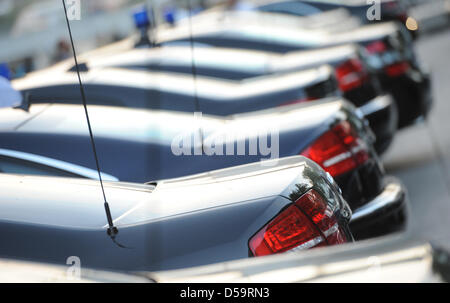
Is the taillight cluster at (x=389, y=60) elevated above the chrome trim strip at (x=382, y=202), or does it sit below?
above

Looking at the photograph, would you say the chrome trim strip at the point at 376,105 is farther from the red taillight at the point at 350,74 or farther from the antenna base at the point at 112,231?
the antenna base at the point at 112,231

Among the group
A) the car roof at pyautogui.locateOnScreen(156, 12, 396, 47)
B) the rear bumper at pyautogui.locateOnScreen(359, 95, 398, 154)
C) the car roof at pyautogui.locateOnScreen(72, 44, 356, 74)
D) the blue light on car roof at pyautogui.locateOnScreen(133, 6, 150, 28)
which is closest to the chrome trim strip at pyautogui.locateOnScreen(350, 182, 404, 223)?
the rear bumper at pyautogui.locateOnScreen(359, 95, 398, 154)

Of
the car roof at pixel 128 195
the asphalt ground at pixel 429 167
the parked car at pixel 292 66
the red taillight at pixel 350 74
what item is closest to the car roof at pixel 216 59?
the parked car at pixel 292 66

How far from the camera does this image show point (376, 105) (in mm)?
6223

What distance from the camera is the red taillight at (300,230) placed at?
2240 millimetres

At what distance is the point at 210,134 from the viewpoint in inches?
A: 145

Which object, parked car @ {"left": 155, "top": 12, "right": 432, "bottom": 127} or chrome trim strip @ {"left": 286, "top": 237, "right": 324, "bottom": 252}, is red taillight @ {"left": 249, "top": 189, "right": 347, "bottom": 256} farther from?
parked car @ {"left": 155, "top": 12, "right": 432, "bottom": 127}

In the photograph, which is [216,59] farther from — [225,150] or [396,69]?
[225,150]

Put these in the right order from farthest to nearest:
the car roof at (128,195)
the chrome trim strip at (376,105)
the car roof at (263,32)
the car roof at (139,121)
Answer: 1. the car roof at (263,32)
2. the chrome trim strip at (376,105)
3. the car roof at (139,121)
4. the car roof at (128,195)

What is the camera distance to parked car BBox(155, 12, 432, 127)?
23.4ft
